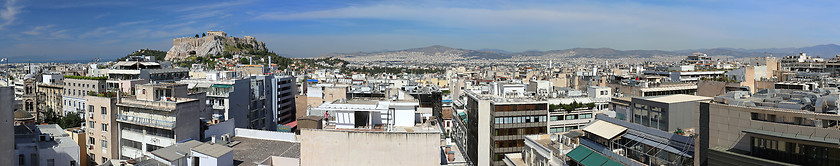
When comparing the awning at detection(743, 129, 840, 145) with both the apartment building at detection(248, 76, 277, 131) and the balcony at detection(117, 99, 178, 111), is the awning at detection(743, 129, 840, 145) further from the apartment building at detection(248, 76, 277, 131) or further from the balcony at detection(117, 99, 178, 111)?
the apartment building at detection(248, 76, 277, 131)

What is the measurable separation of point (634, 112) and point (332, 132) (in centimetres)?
1187

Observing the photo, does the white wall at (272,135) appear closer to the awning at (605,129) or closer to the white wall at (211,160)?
the white wall at (211,160)

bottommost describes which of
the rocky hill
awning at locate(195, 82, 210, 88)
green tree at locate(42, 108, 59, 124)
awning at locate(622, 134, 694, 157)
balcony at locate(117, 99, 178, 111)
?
green tree at locate(42, 108, 59, 124)

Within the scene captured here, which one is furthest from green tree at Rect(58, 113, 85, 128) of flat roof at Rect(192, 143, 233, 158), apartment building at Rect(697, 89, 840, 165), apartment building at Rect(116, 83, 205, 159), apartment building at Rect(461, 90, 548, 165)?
apartment building at Rect(697, 89, 840, 165)

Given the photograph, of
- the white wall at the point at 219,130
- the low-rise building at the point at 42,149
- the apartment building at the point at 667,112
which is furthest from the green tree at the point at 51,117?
the apartment building at the point at 667,112

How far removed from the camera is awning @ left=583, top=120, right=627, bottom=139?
63.3ft

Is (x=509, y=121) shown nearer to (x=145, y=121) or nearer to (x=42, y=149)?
(x=145, y=121)

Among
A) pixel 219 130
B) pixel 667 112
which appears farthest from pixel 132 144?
pixel 667 112

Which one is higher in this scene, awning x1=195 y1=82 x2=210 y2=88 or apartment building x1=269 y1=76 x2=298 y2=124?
awning x1=195 y1=82 x2=210 y2=88

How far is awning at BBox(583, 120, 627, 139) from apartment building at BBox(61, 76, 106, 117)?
39279mm

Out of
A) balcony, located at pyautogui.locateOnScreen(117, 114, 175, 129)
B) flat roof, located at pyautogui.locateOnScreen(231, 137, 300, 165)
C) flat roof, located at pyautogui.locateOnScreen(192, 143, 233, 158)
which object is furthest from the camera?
balcony, located at pyautogui.locateOnScreen(117, 114, 175, 129)

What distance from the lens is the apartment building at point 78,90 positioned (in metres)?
43.8

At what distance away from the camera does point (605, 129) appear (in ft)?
66.0

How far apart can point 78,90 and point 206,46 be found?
290 ft
